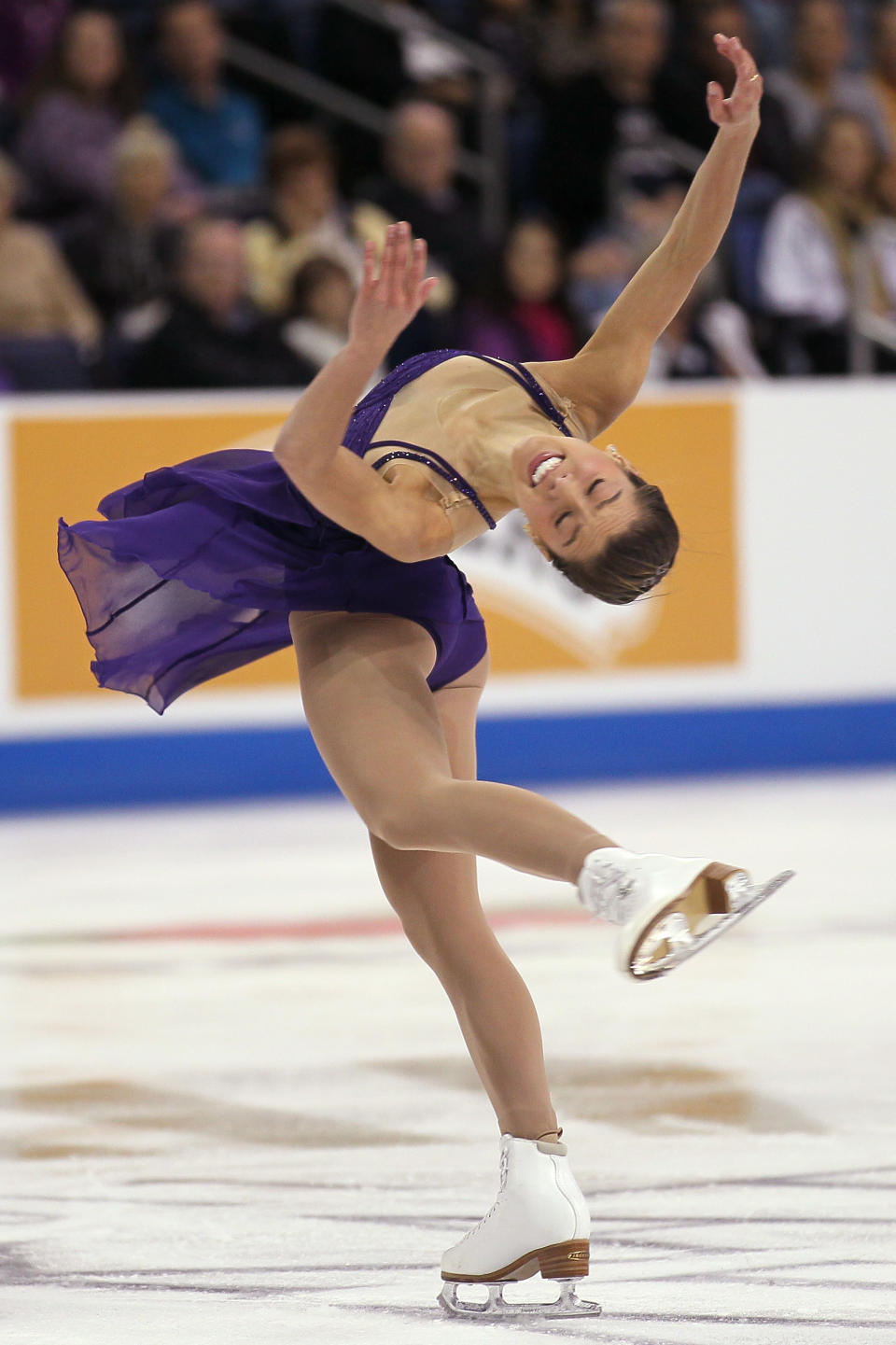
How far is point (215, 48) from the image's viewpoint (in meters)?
8.27

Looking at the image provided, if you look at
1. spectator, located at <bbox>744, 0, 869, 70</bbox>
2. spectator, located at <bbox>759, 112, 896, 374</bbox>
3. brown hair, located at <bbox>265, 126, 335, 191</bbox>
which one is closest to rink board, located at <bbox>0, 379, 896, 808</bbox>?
spectator, located at <bbox>759, 112, 896, 374</bbox>

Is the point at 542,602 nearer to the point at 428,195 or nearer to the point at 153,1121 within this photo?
the point at 428,195

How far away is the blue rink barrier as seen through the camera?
7.13 metres

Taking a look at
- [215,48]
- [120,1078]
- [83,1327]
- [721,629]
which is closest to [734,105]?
[83,1327]

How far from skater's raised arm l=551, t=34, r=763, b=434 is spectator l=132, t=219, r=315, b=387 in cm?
462

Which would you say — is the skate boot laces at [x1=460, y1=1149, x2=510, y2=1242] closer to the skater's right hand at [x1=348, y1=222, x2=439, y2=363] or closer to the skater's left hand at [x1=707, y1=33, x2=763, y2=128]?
the skater's right hand at [x1=348, y1=222, x2=439, y2=363]

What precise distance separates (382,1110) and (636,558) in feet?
4.55

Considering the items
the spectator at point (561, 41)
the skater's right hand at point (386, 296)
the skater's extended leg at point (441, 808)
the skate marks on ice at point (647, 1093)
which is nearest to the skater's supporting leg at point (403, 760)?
the skater's extended leg at point (441, 808)

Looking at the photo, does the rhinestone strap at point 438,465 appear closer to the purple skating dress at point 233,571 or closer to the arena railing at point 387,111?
the purple skating dress at point 233,571

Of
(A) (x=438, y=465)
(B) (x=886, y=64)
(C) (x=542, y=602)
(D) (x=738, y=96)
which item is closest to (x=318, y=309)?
(C) (x=542, y=602)

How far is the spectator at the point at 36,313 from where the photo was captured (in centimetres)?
719

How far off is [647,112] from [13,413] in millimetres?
3466

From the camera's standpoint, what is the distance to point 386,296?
237 cm

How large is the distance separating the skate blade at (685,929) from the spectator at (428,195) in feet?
20.6
